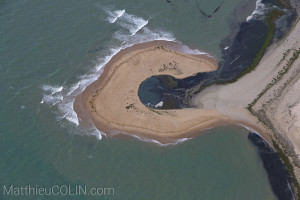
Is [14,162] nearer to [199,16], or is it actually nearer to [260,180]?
[260,180]

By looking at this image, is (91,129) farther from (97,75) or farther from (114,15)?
(114,15)

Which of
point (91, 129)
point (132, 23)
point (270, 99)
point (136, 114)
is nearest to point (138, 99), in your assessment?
point (136, 114)

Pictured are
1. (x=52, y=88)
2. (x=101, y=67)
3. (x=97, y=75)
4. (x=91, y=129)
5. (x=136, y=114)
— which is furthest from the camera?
(x=101, y=67)

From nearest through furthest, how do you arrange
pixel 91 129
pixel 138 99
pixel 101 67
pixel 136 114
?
pixel 91 129, pixel 136 114, pixel 138 99, pixel 101 67

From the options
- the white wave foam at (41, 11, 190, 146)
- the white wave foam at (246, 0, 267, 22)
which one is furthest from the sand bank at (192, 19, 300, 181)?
the white wave foam at (246, 0, 267, 22)

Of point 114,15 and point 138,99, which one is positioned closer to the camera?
point 138,99

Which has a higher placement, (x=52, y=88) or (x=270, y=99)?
(x=270, y=99)
